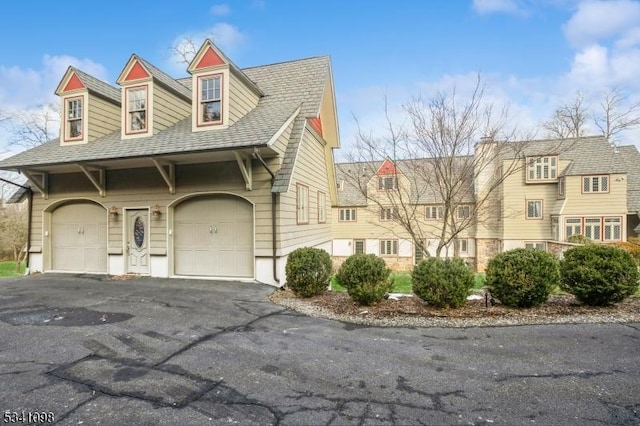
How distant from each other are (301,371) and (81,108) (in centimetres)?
1159

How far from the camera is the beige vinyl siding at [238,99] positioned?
981 centimetres

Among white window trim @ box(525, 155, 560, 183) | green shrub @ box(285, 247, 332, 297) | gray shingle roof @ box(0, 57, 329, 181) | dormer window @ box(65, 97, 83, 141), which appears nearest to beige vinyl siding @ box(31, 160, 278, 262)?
gray shingle roof @ box(0, 57, 329, 181)

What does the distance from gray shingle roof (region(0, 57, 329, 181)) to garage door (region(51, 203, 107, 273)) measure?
1.82 meters

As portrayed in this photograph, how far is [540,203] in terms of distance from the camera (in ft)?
75.6

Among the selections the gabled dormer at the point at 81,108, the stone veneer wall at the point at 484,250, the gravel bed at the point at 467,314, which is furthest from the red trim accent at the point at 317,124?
the stone veneer wall at the point at 484,250

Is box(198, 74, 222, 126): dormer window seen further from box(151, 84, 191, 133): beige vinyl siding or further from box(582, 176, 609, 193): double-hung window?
box(582, 176, 609, 193): double-hung window

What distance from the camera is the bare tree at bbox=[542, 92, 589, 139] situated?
2927 cm

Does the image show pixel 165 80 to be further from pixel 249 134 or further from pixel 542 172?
pixel 542 172

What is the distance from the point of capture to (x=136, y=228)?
10.4 m

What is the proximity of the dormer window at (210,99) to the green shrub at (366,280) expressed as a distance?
587 cm

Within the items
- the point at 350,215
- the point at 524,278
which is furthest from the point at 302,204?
the point at 350,215

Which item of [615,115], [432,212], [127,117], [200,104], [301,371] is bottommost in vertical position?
[301,371]

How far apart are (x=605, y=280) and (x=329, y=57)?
10.9m

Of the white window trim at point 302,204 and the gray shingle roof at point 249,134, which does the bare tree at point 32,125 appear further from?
the white window trim at point 302,204
